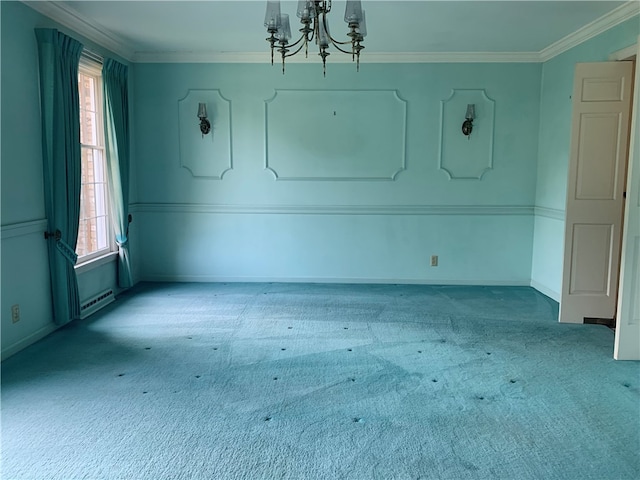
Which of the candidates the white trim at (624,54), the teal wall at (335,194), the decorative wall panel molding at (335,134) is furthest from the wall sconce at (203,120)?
the white trim at (624,54)

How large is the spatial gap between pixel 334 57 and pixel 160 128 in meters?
2.06

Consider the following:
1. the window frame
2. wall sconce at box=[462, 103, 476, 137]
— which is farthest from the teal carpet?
wall sconce at box=[462, 103, 476, 137]

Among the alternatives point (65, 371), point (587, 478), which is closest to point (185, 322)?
point (65, 371)

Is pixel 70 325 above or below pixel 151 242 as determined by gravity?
below

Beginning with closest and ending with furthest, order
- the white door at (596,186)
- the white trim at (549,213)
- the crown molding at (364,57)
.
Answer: the white door at (596,186) → the white trim at (549,213) → the crown molding at (364,57)

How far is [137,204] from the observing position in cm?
555

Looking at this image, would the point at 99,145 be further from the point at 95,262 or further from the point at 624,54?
the point at 624,54

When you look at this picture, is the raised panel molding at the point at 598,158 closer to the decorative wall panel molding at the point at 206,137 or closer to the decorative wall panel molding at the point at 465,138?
the decorative wall panel molding at the point at 465,138

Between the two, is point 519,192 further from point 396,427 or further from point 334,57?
point 396,427

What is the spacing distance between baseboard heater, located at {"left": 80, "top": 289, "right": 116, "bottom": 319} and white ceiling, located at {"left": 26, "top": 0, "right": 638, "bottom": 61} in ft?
7.68

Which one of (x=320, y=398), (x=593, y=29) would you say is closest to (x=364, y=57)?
(x=593, y=29)

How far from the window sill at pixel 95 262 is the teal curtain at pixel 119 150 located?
0.11m

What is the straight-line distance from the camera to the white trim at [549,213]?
192 inches

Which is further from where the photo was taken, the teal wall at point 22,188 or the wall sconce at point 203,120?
the wall sconce at point 203,120
